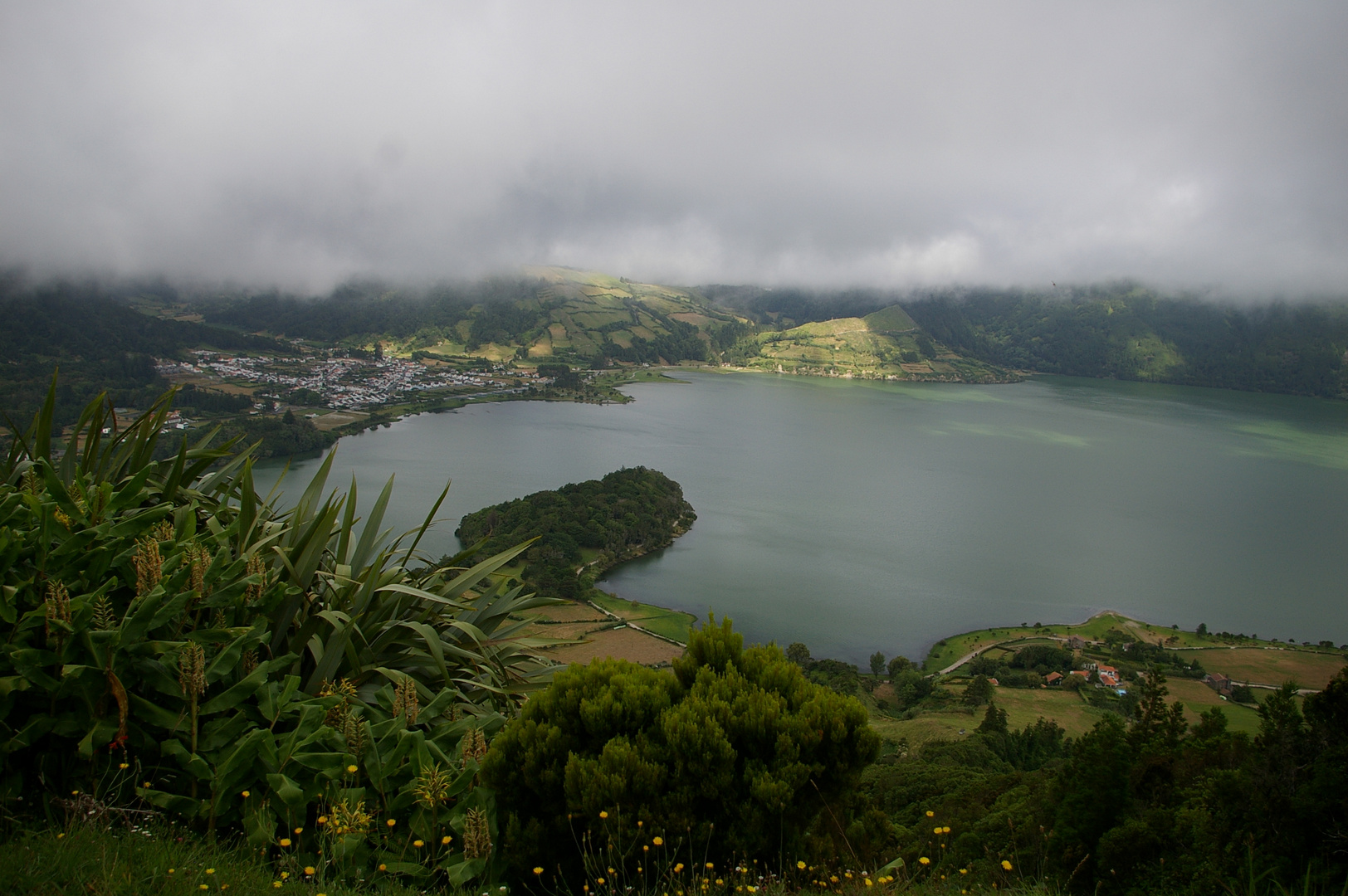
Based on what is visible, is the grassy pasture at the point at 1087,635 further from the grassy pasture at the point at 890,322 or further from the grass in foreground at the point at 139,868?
the grassy pasture at the point at 890,322

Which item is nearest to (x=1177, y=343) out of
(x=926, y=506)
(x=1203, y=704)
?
(x=926, y=506)

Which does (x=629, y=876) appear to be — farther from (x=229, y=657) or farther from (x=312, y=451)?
(x=312, y=451)

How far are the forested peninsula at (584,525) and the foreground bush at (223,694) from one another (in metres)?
33.1

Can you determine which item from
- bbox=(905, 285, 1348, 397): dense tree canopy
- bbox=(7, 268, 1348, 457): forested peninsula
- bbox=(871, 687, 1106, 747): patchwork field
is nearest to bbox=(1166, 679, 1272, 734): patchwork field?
bbox=(871, 687, 1106, 747): patchwork field

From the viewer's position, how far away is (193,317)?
454 ft

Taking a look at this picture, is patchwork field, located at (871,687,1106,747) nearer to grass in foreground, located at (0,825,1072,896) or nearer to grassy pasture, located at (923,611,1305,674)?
grassy pasture, located at (923,611,1305,674)

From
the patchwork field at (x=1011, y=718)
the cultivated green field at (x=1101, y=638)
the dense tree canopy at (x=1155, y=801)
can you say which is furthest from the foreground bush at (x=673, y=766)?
the cultivated green field at (x=1101, y=638)

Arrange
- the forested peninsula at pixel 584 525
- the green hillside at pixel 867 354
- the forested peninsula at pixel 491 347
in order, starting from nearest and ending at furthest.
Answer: the forested peninsula at pixel 584 525
the forested peninsula at pixel 491 347
the green hillside at pixel 867 354

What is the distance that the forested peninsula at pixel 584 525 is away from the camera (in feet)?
127

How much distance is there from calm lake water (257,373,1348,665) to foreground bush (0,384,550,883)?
3024 cm

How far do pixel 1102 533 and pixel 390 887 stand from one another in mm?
57129

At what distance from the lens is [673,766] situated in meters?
2.72

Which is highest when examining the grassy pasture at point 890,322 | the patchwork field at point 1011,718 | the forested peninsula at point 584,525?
the grassy pasture at point 890,322

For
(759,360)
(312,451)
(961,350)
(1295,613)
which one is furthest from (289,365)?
(961,350)
